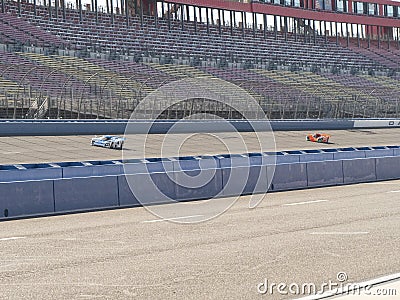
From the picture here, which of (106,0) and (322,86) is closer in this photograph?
(322,86)

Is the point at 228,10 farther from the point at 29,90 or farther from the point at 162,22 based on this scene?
the point at 29,90

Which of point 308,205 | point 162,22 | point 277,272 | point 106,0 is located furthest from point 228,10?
point 277,272

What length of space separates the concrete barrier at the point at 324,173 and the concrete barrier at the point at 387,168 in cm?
206

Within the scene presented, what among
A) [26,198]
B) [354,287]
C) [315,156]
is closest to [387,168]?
[315,156]

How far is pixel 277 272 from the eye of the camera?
8.98m

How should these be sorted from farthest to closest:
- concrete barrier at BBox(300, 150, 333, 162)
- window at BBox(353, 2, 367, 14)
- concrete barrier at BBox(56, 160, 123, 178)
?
1. window at BBox(353, 2, 367, 14)
2. concrete barrier at BBox(300, 150, 333, 162)
3. concrete barrier at BBox(56, 160, 123, 178)

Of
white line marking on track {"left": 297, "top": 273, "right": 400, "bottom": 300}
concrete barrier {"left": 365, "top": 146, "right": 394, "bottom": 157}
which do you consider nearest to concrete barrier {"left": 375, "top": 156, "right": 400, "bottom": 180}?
concrete barrier {"left": 365, "top": 146, "right": 394, "bottom": 157}

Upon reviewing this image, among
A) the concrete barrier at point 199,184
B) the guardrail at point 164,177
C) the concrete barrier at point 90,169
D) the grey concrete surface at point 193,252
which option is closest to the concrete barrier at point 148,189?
the guardrail at point 164,177

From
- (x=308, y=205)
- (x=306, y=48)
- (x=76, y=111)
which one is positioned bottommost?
(x=308, y=205)

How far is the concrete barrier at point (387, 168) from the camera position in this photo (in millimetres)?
24984

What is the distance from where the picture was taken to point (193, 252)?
34.4 feet

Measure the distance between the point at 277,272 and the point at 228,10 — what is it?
249 ft

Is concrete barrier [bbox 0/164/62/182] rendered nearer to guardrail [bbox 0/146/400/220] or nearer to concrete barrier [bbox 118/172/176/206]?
guardrail [bbox 0/146/400/220]

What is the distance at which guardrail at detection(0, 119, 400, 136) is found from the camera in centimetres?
3731
